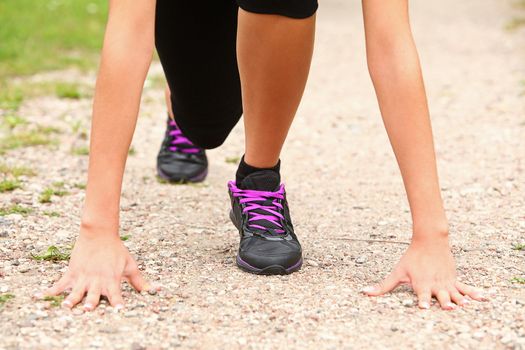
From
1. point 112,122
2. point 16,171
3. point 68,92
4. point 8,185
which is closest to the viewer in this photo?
point 112,122

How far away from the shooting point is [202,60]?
10.2ft

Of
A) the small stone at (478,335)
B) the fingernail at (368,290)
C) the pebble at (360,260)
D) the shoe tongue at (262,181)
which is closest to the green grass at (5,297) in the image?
the shoe tongue at (262,181)

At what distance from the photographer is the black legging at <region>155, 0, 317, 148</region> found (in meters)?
3.01

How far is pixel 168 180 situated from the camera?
3.86 meters

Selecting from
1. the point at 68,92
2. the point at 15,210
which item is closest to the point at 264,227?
the point at 15,210

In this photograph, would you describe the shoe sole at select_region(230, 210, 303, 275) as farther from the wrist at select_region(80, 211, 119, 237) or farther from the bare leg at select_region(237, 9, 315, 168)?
the wrist at select_region(80, 211, 119, 237)

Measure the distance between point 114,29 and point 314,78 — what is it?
4.44 meters

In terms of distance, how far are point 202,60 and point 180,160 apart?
33.0 inches

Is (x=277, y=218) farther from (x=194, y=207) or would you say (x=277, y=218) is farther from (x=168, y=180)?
(x=168, y=180)

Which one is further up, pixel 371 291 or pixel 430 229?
pixel 430 229

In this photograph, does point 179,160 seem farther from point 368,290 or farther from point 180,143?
point 368,290

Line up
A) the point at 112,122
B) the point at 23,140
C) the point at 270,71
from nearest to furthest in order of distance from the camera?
the point at 112,122 → the point at 270,71 → the point at 23,140

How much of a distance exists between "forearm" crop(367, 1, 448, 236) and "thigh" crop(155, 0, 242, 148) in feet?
2.72

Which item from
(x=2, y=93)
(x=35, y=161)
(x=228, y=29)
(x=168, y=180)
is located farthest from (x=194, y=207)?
(x=2, y=93)
